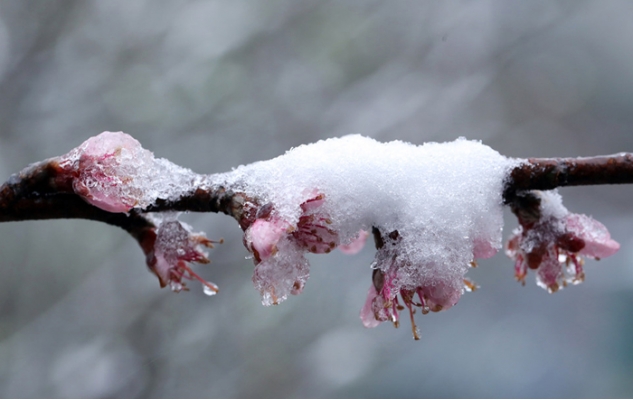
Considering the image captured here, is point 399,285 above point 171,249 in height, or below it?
below

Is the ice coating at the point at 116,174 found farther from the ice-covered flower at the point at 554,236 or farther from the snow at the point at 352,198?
the ice-covered flower at the point at 554,236

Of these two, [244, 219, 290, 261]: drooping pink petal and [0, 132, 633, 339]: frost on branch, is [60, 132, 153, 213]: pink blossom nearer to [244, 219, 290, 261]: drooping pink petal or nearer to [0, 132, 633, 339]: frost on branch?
[0, 132, 633, 339]: frost on branch

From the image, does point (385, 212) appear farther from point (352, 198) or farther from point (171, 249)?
A: point (171, 249)

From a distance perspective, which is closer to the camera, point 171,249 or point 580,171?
point 580,171

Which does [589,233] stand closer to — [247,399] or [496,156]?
[496,156]

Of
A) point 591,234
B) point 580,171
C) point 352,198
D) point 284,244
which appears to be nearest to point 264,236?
point 284,244

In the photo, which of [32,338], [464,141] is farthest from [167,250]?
[32,338]
